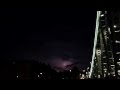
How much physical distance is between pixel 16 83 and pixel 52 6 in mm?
961

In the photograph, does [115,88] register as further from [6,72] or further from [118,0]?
[6,72]

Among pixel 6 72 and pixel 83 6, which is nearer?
pixel 83 6

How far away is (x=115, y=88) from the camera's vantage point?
254cm

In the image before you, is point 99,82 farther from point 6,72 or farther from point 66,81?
point 6,72

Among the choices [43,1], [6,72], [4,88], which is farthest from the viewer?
[6,72]

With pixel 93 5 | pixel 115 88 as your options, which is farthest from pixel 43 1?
pixel 115 88

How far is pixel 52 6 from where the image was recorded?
2811mm

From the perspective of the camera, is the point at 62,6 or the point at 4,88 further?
the point at 62,6

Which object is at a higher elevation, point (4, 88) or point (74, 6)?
point (74, 6)

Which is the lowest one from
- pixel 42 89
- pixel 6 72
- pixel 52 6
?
pixel 42 89

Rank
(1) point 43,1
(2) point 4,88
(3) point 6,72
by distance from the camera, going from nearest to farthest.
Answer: (2) point 4,88
(1) point 43,1
(3) point 6,72

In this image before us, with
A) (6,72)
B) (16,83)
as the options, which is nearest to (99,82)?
(16,83)

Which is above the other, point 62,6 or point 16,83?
point 62,6

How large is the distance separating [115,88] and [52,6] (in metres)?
1.14
